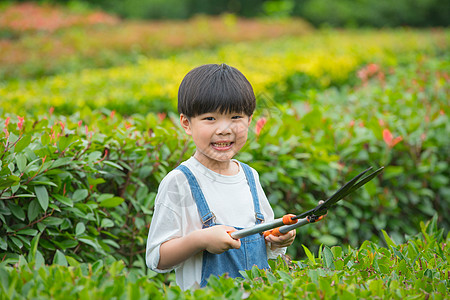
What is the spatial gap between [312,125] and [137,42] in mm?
8399

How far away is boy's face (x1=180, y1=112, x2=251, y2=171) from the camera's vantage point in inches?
68.4

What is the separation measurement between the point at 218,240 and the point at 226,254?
19 centimetres

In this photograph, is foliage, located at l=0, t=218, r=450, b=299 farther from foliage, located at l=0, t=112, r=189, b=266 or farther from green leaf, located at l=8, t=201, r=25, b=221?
green leaf, located at l=8, t=201, r=25, b=221

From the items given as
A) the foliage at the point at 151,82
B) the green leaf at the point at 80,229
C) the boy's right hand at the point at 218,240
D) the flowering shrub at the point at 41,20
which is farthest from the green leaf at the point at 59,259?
the flowering shrub at the point at 41,20

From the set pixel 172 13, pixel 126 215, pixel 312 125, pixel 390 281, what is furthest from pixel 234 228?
pixel 172 13

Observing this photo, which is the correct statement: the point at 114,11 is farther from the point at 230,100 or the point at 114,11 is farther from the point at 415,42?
the point at 230,100

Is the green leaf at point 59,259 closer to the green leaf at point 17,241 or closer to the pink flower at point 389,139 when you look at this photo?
the green leaf at point 17,241

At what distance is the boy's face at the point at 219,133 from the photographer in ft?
5.70

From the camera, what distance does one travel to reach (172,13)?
84.8 feet

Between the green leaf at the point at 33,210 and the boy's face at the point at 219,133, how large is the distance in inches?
34.0

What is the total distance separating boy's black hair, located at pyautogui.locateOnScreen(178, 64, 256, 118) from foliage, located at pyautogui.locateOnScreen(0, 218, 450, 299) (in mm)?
599

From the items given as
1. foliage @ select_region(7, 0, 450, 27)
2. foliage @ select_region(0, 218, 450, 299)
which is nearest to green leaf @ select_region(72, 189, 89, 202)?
foliage @ select_region(0, 218, 450, 299)

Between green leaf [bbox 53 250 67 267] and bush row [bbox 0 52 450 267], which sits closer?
green leaf [bbox 53 250 67 267]

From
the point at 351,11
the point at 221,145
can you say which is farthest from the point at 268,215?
the point at 351,11
